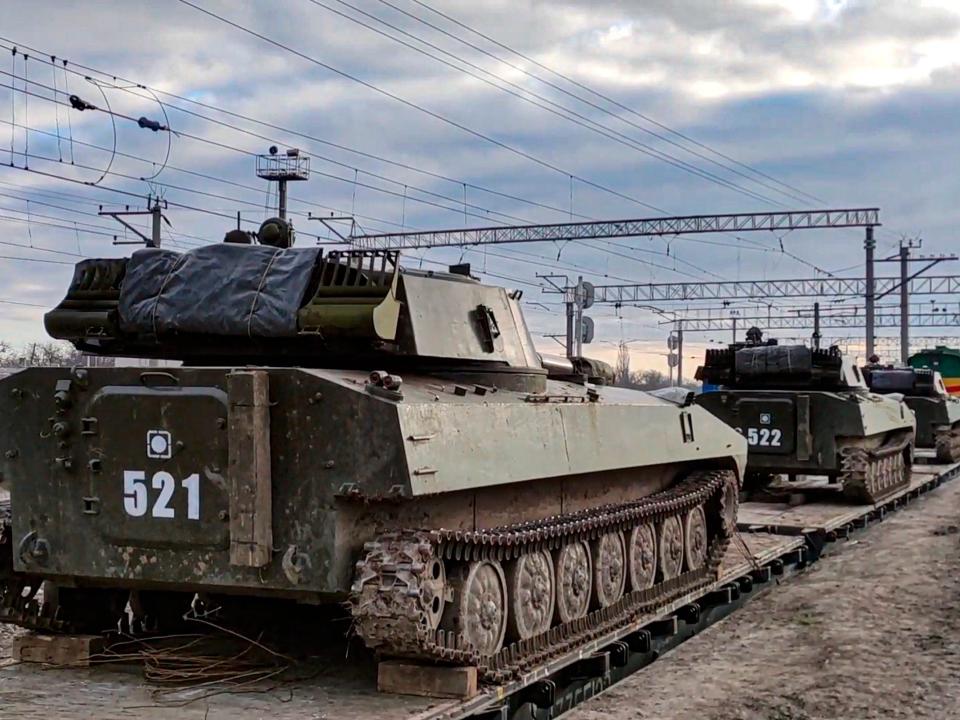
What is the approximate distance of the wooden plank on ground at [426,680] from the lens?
7.47 metres

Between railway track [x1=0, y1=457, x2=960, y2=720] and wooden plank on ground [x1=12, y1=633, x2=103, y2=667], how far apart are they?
15 cm

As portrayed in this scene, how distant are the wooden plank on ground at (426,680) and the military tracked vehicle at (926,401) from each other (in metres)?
22.9

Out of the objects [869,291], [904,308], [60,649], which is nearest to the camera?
[60,649]

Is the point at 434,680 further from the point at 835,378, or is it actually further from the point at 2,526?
the point at 835,378

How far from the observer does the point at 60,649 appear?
8516 millimetres

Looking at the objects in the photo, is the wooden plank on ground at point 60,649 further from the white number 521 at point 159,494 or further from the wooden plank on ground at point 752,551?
the wooden plank on ground at point 752,551

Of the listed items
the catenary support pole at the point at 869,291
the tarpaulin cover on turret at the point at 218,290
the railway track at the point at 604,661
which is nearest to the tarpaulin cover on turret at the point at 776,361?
the railway track at the point at 604,661

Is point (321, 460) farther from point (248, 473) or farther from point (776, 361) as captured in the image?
point (776, 361)

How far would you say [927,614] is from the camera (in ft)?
38.5

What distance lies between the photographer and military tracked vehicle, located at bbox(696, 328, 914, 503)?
60.8 ft

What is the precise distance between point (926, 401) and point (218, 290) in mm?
23046

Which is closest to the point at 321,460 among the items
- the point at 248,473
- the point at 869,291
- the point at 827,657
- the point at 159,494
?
the point at 248,473

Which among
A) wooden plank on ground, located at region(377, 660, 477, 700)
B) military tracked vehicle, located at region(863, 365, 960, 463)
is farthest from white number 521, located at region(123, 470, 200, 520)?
military tracked vehicle, located at region(863, 365, 960, 463)

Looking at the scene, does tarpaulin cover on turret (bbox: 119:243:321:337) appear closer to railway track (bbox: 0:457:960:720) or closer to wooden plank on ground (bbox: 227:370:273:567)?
wooden plank on ground (bbox: 227:370:273:567)
